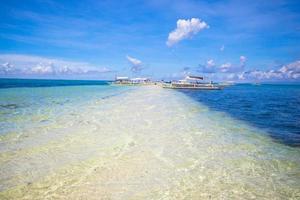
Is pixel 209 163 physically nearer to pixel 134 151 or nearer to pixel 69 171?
pixel 134 151

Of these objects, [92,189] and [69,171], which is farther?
[69,171]

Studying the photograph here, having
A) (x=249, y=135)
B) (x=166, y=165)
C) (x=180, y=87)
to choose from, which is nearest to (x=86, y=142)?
(x=166, y=165)

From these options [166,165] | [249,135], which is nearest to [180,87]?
[249,135]

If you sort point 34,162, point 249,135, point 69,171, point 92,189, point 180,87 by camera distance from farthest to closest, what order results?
point 180,87 < point 249,135 < point 34,162 < point 69,171 < point 92,189

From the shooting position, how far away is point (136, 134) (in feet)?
38.2

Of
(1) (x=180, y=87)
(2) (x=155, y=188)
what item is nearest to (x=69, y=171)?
(2) (x=155, y=188)

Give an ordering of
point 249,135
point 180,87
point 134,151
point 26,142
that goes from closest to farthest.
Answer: point 134,151 → point 26,142 → point 249,135 → point 180,87


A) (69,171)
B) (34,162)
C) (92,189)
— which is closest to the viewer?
(92,189)

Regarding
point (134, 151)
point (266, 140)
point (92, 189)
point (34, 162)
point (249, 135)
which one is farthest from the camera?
point (249, 135)

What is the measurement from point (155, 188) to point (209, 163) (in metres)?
2.61

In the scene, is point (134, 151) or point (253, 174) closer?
point (253, 174)

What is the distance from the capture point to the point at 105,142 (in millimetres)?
10000

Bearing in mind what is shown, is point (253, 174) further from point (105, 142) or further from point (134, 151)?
point (105, 142)

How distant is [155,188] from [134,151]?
3.09 metres
